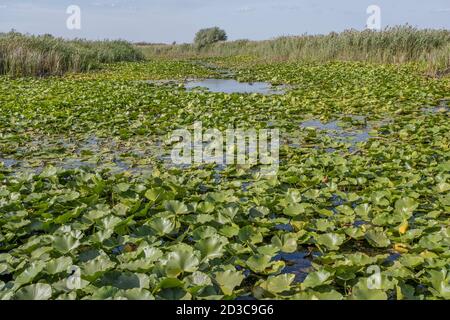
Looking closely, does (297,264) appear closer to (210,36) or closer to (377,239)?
(377,239)

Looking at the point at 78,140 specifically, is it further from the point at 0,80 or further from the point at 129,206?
the point at 0,80

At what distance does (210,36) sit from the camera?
1555 inches

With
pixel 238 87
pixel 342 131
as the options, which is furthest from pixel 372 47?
pixel 342 131

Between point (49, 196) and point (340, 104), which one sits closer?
point (49, 196)

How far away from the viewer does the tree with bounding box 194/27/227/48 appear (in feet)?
126

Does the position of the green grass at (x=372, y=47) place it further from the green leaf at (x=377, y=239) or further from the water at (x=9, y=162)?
the water at (x=9, y=162)

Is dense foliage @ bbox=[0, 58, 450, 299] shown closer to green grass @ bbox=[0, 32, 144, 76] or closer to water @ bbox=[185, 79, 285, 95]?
water @ bbox=[185, 79, 285, 95]

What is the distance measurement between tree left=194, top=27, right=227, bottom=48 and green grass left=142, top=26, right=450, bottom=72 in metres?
15.2

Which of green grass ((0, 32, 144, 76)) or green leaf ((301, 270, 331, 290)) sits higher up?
green grass ((0, 32, 144, 76))

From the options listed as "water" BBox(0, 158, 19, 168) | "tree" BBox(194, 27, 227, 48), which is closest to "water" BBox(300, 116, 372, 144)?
"water" BBox(0, 158, 19, 168)

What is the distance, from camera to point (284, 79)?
13.0 m

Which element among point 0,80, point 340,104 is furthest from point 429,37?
point 0,80
